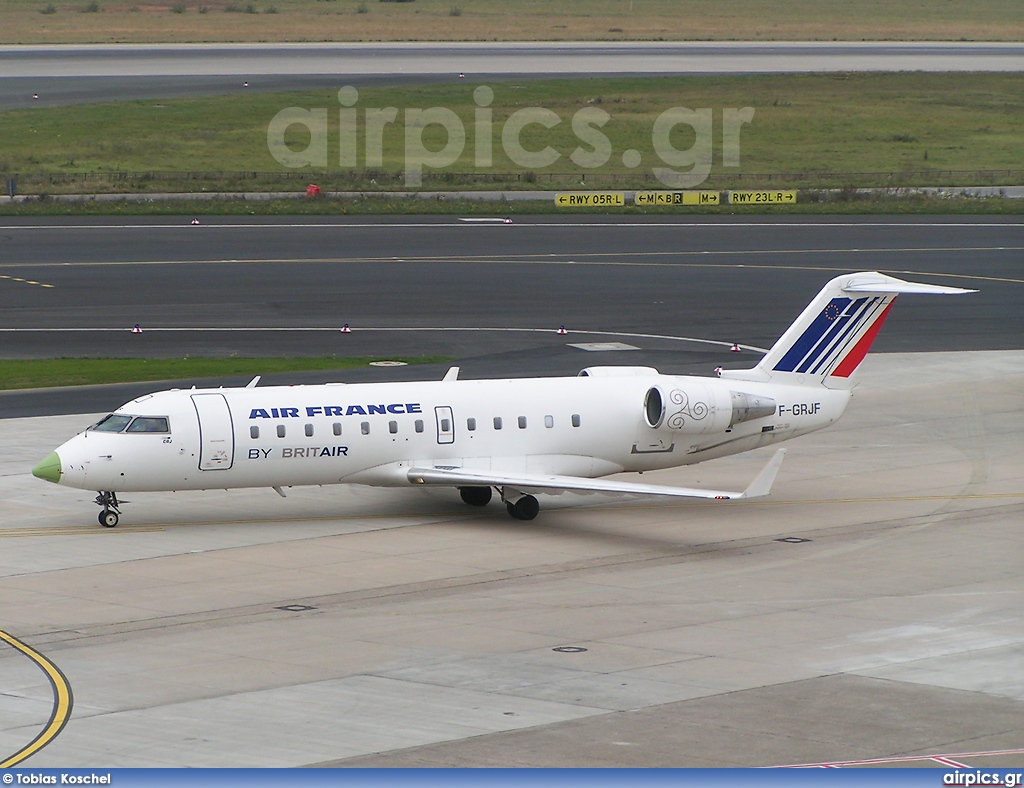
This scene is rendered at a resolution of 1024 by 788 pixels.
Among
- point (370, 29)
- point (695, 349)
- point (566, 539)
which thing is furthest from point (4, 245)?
point (370, 29)

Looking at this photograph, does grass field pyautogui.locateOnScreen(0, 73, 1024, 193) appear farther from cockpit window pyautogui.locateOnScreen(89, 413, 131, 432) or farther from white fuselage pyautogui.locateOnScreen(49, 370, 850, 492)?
cockpit window pyautogui.locateOnScreen(89, 413, 131, 432)

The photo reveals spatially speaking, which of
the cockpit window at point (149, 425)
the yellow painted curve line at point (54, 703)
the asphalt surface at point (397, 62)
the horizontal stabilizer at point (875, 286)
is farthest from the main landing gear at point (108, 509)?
the asphalt surface at point (397, 62)

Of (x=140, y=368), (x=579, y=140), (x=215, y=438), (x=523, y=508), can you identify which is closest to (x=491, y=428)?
(x=523, y=508)

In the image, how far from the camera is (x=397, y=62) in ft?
421

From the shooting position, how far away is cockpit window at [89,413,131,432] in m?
33.7

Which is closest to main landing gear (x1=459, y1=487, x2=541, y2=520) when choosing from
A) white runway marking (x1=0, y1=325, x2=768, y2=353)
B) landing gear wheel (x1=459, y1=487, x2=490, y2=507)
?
landing gear wheel (x1=459, y1=487, x2=490, y2=507)

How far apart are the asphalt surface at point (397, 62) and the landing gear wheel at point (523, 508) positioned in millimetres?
81981

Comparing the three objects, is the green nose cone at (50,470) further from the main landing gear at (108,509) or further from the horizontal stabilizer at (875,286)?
the horizontal stabilizer at (875,286)

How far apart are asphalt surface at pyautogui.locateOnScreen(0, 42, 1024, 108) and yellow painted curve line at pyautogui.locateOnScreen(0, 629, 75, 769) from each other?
89.3 metres

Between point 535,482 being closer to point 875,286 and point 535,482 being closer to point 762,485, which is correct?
point 762,485

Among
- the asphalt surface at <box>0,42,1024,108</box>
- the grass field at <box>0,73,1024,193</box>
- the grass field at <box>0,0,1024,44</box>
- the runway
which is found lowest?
the runway

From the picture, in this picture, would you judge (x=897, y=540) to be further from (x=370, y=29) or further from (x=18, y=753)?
(x=370, y=29)

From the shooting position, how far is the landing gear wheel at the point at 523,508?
35.2 m

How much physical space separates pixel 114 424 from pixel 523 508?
29.2 ft
